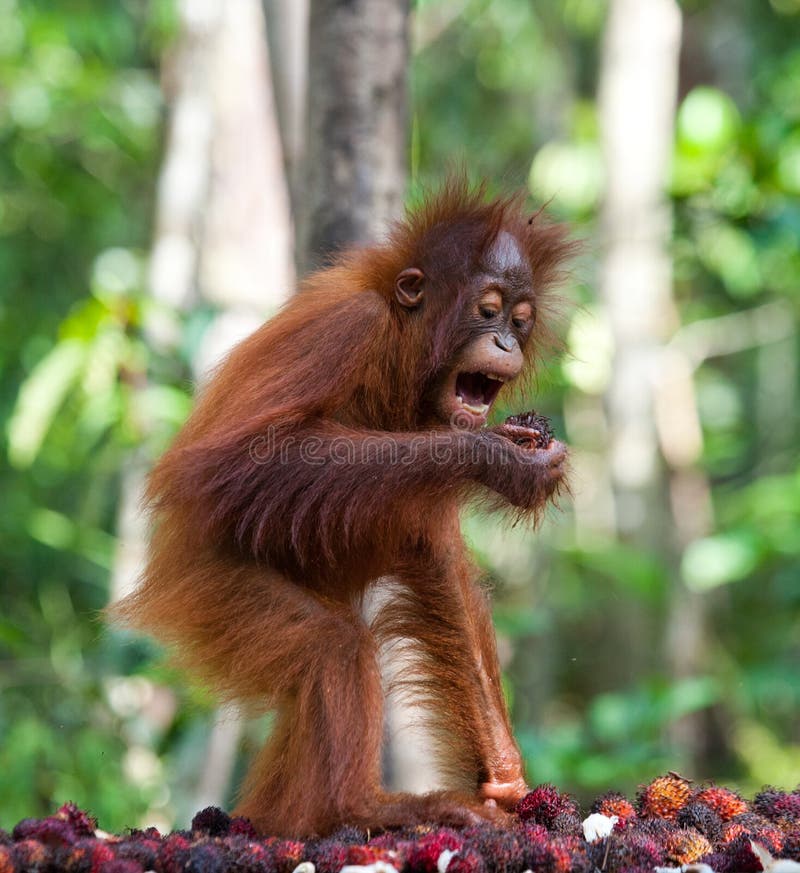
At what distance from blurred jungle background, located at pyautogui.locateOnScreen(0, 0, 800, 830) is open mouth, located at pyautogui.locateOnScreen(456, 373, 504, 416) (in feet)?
1.34

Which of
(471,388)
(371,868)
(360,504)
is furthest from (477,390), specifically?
(371,868)

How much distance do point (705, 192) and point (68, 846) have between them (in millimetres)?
4426

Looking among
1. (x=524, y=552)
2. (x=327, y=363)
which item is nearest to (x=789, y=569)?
(x=524, y=552)

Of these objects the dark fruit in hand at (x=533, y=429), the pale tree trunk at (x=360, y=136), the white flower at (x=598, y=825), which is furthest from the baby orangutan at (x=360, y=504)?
the pale tree trunk at (x=360, y=136)

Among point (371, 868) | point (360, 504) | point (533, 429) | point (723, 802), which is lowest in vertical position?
point (371, 868)

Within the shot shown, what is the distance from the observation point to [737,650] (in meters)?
11.2

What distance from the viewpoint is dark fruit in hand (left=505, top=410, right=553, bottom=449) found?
321 cm

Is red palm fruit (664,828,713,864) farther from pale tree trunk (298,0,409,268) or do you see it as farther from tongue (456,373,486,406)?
pale tree trunk (298,0,409,268)

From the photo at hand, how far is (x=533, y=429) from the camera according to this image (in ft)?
10.6

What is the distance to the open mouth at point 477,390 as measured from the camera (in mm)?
3395

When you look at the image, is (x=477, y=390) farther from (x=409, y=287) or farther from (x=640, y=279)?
(x=640, y=279)

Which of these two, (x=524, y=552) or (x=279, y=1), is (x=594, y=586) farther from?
(x=279, y=1)

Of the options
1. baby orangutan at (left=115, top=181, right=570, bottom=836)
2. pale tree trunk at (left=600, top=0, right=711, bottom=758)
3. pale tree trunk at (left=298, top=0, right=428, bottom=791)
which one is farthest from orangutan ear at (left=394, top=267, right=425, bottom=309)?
pale tree trunk at (left=600, top=0, right=711, bottom=758)

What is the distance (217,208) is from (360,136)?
2046mm
